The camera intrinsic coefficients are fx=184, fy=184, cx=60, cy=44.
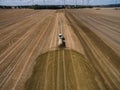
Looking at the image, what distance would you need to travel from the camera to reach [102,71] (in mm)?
8203

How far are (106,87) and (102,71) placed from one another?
155cm

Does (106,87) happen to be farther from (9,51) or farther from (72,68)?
(9,51)

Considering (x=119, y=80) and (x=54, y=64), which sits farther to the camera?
(x=54, y=64)

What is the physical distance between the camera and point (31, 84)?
707cm

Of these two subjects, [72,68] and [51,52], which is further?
[51,52]

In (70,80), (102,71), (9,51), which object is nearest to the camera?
(70,80)

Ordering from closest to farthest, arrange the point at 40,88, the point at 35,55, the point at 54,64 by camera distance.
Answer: the point at 40,88 < the point at 54,64 < the point at 35,55

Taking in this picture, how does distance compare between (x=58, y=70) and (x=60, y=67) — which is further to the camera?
(x=60, y=67)

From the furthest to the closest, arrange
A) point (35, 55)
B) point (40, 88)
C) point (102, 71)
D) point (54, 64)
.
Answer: point (35, 55) < point (54, 64) < point (102, 71) < point (40, 88)

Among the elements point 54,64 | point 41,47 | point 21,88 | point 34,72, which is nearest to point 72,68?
point 54,64

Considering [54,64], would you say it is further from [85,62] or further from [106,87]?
[106,87]

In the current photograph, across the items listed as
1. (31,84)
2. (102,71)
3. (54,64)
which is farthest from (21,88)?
(102,71)

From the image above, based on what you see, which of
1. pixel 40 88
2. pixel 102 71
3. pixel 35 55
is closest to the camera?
pixel 40 88

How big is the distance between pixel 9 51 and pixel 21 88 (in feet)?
17.9
